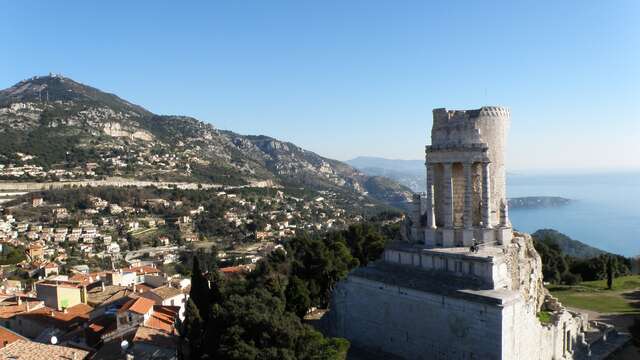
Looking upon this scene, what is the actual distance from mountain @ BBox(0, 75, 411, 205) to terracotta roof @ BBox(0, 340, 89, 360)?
8790 centimetres

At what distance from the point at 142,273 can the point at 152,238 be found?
122ft

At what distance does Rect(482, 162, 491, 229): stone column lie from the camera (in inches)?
734

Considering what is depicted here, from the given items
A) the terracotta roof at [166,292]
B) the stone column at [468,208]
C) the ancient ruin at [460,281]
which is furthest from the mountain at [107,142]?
the stone column at [468,208]

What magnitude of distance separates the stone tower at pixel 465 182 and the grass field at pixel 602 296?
13.5m

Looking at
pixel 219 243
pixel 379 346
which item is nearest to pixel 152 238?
pixel 219 243

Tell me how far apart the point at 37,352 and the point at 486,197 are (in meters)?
19.0

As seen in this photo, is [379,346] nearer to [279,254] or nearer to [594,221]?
[279,254]

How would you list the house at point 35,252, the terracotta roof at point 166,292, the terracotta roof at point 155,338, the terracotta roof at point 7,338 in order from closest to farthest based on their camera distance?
1. the terracotta roof at point 155,338
2. the terracotta roof at point 7,338
3. the terracotta roof at point 166,292
4. the house at point 35,252

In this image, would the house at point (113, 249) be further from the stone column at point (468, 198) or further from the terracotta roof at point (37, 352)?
the stone column at point (468, 198)

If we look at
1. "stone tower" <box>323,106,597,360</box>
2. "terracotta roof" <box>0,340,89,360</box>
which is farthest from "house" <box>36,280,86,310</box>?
"stone tower" <box>323,106,597,360</box>

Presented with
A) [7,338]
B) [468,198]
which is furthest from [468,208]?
[7,338]

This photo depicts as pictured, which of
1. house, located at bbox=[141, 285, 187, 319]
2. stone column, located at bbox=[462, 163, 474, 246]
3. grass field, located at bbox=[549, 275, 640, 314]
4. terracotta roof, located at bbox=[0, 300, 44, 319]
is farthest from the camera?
house, located at bbox=[141, 285, 187, 319]

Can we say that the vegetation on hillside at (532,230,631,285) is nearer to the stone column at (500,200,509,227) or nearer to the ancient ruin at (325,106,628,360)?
the ancient ruin at (325,106,628,360)

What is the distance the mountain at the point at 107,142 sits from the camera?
10900 centimetres
